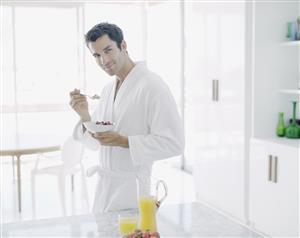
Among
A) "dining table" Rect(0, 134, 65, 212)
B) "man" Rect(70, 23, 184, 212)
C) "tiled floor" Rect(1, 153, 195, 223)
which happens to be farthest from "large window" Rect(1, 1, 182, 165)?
"man" Rect(70, 23, 184, 212)

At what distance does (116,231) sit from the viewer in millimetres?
1508

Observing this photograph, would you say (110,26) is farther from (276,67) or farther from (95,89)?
(95,89)

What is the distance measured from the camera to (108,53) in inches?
72.9

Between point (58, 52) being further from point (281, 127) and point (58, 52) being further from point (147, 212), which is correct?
point (147, 212)

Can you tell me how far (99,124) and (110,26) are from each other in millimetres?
388

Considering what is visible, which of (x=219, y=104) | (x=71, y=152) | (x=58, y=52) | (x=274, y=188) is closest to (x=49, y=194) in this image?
(x=71, y=152)

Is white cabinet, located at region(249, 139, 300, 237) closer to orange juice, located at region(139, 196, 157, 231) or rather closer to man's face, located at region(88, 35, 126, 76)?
man's face, located at region(88, 35, 126, 76)

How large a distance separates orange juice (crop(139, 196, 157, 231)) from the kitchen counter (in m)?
0.15

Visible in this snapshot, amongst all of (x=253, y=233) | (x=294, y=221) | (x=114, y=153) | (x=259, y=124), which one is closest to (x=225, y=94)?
(x=259, y=124)

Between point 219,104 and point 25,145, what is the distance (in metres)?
1.76

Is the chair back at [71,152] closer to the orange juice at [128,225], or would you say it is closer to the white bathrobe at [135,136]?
the white bathrobe at [135,136]

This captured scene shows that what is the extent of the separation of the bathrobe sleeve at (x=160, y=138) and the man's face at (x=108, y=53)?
0.23m

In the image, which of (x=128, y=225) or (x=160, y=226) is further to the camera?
(x=160, y=226)

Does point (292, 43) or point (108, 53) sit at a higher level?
point (292, 43)
